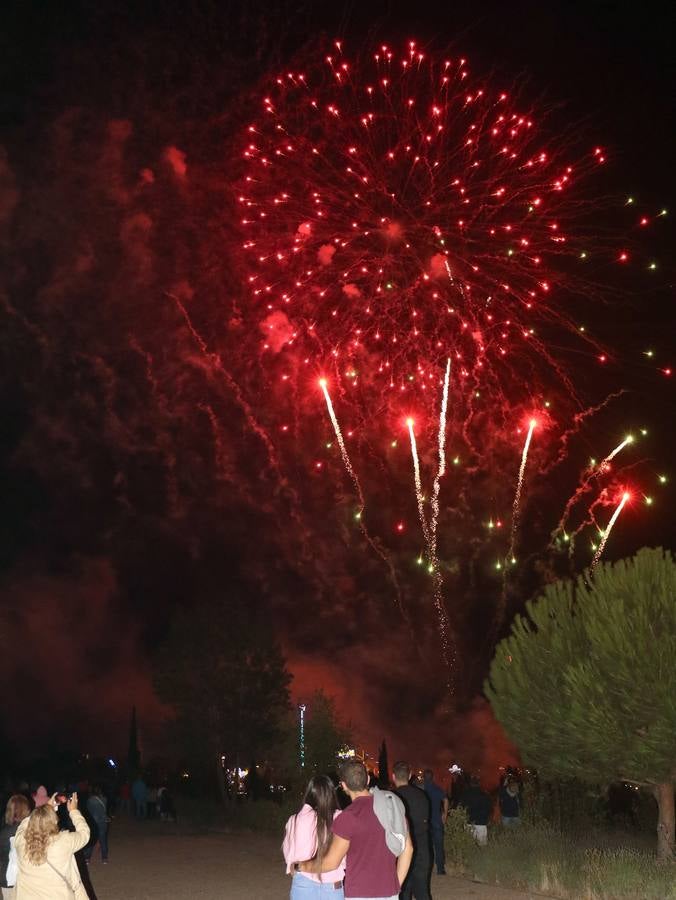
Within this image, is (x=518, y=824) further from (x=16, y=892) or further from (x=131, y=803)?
(x=131, y=803)

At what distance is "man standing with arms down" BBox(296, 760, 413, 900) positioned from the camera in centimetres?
788

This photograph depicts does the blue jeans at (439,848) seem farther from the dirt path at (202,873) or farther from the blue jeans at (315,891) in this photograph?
the blue jeans at (315,891)

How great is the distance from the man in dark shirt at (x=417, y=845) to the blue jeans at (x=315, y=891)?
14.0ft

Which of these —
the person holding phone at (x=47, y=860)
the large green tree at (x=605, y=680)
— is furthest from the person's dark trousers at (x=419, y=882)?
the large green tree at (x=605, y=680)

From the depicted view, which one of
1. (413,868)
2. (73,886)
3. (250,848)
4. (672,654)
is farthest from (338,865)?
(250,848)

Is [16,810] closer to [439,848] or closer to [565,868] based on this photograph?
[439,848]

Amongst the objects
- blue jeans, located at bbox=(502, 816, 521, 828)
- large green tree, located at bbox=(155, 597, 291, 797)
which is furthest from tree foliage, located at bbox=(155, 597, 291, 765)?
blue jeans, located at bbox=(502, 816, 521, 828)

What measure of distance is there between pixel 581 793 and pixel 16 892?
17.9m

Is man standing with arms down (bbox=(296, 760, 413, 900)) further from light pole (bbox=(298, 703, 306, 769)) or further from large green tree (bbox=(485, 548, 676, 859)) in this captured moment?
light pole (bbox=(298, 703, 306, 769))

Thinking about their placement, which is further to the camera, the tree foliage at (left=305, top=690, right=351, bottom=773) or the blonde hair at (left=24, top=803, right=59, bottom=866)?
the tree foliage at (left=305, top=690, right=351, bottom=773)

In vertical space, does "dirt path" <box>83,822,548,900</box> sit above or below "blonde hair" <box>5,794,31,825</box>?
below

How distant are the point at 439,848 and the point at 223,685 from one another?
90.1 ft

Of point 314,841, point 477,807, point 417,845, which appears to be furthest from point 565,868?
point 314,841

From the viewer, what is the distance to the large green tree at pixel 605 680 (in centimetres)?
1720
